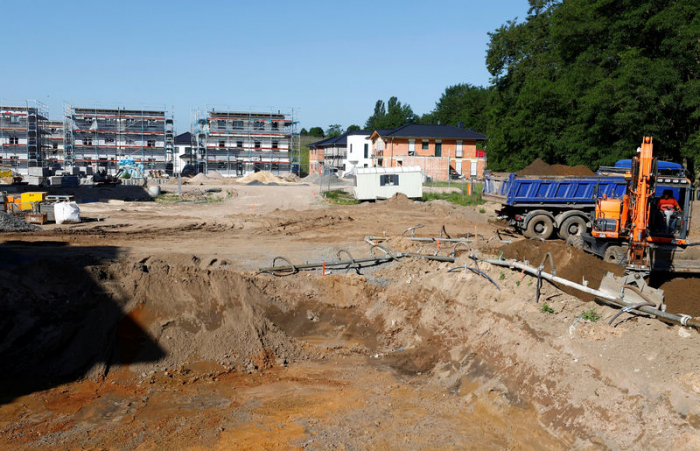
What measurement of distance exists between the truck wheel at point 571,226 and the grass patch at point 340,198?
54.2ft

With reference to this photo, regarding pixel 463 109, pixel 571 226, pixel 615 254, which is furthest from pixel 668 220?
pixel 463 109

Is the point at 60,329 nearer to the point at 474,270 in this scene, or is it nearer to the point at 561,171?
the point at 474,270

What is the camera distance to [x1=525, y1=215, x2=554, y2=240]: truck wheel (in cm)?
2039

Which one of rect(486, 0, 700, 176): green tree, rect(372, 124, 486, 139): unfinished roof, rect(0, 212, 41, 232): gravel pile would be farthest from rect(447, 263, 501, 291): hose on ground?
rect(372, 124, 486, 139): unfinished roof

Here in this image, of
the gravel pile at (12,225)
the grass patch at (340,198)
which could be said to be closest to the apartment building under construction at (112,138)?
the grass patch at (340,198)

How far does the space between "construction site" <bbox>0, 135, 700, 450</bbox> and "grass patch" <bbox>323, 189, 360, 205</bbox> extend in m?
17.9

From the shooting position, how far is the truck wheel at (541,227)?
803 inches

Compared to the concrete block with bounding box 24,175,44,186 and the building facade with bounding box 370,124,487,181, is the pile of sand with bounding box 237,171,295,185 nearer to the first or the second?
the building facade with bounding box 370,124,487,181

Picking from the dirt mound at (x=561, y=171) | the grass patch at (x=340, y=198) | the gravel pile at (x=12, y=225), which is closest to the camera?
the gravel pile at (x=12, y=225)

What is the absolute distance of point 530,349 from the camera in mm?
8852

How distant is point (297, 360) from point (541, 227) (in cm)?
1274

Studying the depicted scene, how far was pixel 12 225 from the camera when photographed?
20.9 metres

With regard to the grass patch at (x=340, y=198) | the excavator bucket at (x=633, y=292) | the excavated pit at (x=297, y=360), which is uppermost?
the grass patch at (x=340, y=198)

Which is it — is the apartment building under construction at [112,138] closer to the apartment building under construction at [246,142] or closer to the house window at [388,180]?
the apartment building under construction at [246,142]
